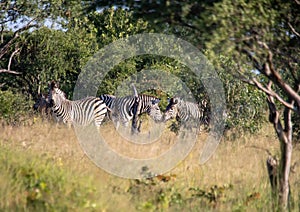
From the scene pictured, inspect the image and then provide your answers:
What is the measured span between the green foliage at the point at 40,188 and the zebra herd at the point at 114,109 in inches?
330

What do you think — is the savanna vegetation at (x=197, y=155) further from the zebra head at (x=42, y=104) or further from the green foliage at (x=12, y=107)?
the zebra head at (x=42, y=104)

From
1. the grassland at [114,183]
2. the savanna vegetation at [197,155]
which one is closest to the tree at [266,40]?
the savanna vegetation at [197,155]

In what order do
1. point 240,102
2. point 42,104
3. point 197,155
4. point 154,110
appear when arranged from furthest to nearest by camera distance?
point 154,110
point 42,104
point 240,102
point 197,155

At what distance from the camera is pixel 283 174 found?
29.3ft

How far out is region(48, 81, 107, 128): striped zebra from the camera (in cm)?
1900

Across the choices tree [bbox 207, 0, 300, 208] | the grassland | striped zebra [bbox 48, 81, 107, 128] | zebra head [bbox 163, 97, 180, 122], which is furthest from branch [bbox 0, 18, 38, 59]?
tree [bbox 207, 0, 300, 208]

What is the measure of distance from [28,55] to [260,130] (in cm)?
1023

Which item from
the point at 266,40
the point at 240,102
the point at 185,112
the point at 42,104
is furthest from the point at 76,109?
the point at 266,40

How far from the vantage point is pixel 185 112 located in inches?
799

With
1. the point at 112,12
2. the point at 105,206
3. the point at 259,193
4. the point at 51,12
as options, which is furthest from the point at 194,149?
the point at 112,12

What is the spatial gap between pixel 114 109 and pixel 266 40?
42.9ft

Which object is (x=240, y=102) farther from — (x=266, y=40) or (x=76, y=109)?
(x=266, y=40)

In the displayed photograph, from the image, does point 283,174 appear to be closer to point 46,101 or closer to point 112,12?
point 46,101

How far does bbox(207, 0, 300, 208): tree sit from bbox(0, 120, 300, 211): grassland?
0.45m
